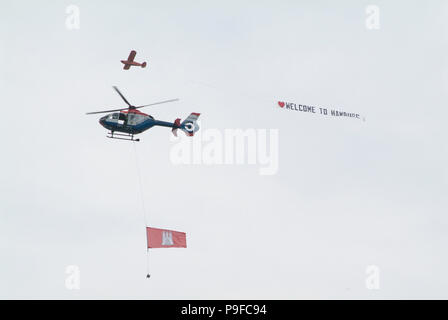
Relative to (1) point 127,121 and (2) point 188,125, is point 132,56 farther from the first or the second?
(2) point 188,125

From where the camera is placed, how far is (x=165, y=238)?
175 feet

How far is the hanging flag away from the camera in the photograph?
171 feet

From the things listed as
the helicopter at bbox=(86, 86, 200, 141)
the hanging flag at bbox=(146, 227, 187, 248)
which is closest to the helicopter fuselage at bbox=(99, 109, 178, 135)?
the helicopter at bbox=(86, 86, 200, 141)

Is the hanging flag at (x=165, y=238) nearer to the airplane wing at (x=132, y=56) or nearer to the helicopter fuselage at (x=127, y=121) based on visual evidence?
the helicopter fuselage at (x=127, y=121)

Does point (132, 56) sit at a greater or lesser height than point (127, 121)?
greater

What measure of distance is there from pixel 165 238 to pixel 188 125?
15.2m

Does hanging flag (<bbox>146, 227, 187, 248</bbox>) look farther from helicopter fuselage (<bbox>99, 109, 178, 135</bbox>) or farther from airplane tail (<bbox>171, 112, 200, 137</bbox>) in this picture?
airplane tail (<bbox>171, 112, 200, 137</bbox>)

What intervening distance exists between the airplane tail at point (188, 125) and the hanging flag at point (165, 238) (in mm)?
13116

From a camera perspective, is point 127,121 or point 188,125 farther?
point 188,125

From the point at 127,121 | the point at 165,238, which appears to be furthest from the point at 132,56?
the point at 165,238

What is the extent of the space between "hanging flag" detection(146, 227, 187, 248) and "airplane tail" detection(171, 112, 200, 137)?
1312 centimetres
